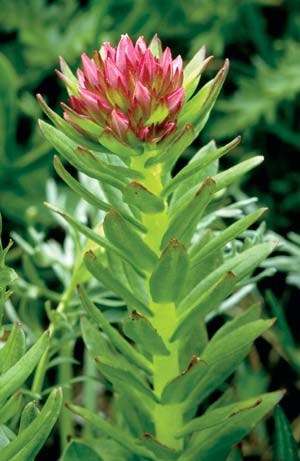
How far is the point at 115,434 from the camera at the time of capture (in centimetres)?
55

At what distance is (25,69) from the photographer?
140cm

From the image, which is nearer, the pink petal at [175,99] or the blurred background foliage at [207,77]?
the pink petal at [175,99]

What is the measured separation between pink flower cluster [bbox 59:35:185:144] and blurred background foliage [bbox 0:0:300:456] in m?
0.62

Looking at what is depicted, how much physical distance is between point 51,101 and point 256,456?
0.73 meters

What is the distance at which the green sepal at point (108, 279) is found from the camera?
511 millimetres

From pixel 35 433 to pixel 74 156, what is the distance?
16cm

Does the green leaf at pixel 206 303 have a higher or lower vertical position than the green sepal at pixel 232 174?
lower

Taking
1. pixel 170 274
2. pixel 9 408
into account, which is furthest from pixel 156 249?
pixel 9 408

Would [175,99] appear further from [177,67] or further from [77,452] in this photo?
[77,452]

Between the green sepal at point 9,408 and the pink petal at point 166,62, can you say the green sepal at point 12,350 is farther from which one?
the pink petal at point 166,62

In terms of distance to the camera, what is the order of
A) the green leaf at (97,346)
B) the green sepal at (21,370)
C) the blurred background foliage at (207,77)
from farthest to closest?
1. the blurred background foliage at (207,77)
2. the green leaf at (97,346)
3. the green sepal at (21,370)

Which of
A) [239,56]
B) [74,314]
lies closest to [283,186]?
[239,56]

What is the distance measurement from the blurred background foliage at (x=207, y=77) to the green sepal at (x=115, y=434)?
0.53 meters

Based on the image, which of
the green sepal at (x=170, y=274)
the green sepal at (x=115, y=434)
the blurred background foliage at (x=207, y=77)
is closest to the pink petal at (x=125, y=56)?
the green sepal at (x=170, y=274)
